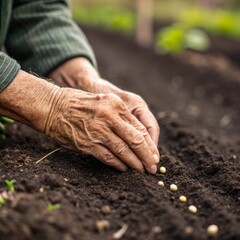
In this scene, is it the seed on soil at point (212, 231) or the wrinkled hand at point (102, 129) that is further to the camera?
the wrinkled hand at point (102, 129)

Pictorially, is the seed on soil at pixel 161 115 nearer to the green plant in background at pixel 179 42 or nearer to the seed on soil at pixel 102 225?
the seed on soil at pixel 102 225

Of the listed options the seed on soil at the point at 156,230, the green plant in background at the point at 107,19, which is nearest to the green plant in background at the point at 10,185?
the seed on soil at the point at 156,230

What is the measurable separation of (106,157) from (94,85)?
0.70 m

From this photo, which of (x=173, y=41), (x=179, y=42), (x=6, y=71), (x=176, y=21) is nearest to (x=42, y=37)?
(x=6, y=71)

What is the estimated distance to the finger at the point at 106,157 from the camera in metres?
2.30

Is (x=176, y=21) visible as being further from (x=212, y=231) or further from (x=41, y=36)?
(x=212, y=231)

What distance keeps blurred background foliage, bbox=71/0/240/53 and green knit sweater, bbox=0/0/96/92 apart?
4.24 metres

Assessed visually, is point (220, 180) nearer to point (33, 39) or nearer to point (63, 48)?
point (63, 48)

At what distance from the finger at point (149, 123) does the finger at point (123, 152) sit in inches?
9.6

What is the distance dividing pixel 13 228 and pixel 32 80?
895 millimetres

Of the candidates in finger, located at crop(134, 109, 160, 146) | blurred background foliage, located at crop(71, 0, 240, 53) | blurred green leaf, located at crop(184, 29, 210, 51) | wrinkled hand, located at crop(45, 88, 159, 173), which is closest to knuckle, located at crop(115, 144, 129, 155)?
wrinkled hand, located at crop(45, 88, 159, 173)

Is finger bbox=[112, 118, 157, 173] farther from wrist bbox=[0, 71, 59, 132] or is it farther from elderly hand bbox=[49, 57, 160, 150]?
wrist bbox=[0, 71, 59, 132]

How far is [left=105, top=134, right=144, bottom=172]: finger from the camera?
7.43 feet

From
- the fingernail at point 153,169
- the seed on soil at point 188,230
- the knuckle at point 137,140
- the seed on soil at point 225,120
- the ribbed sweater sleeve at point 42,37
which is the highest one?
the ribbed sweater sleeve at point 42,37
